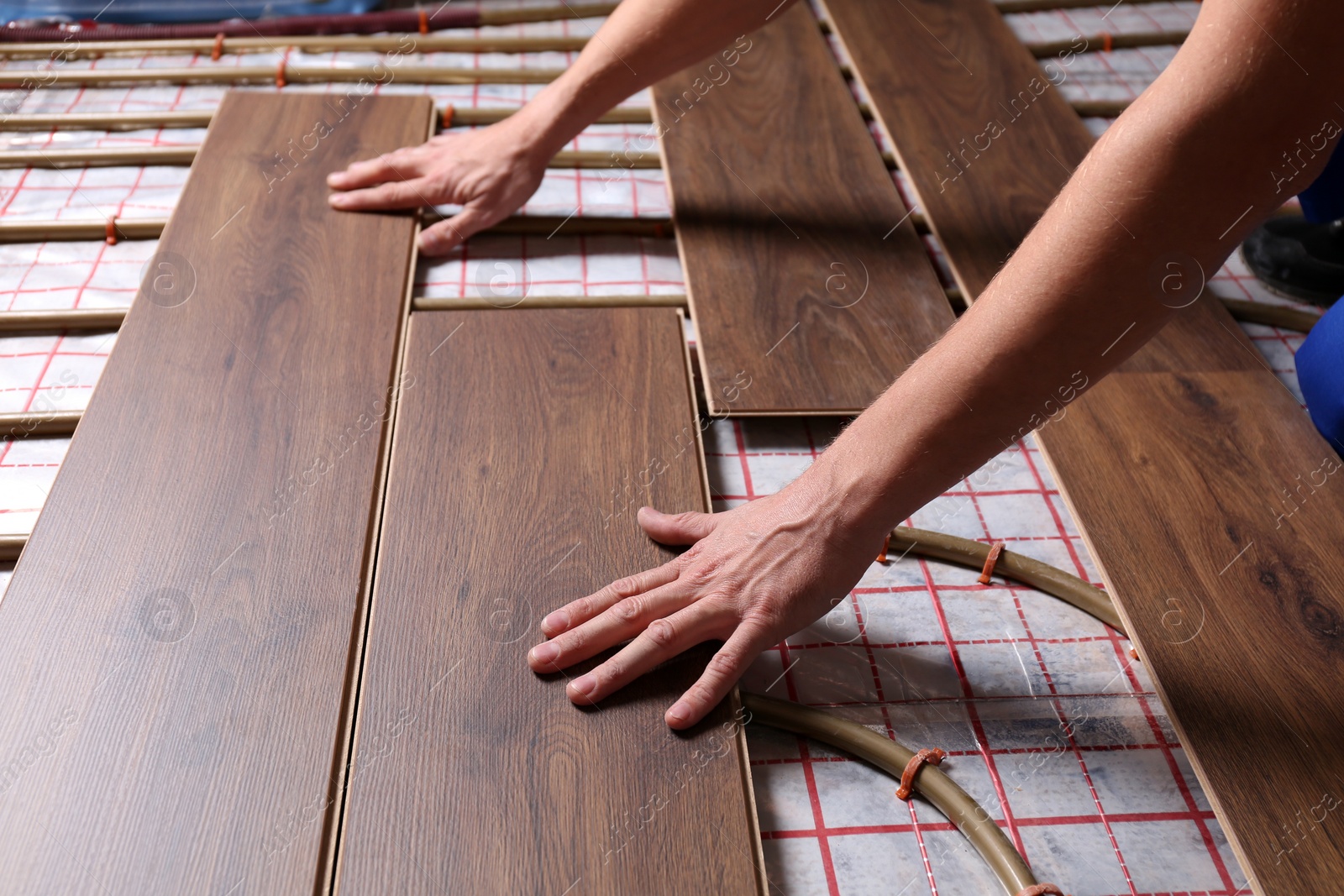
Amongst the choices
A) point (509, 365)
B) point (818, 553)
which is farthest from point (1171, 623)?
point (509, 365)

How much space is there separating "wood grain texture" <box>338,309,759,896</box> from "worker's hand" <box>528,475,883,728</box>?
0.15 feet

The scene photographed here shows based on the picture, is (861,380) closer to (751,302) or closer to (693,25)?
(751,302)

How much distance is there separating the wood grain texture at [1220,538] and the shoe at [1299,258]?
1.06 ft

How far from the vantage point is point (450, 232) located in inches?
78.3

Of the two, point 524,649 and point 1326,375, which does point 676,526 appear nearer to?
point 524,649

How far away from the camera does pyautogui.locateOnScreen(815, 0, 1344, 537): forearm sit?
99cm

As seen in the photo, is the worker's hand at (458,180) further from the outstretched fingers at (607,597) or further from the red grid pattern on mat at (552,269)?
the outstretched fingers at (607,597)

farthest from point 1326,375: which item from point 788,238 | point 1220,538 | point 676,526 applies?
point 676,526

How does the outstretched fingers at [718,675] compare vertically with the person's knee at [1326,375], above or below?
above

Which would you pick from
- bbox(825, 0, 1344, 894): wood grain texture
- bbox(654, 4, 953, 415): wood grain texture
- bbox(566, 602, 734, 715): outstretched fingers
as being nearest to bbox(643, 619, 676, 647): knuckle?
bbox(566, 602, 734, 715): outstretched fingers

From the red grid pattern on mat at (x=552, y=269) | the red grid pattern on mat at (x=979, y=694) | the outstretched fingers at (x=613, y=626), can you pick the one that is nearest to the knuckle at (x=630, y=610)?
the outstretched fingers at (x=613, y=626)

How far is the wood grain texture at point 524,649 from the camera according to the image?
1115 mm

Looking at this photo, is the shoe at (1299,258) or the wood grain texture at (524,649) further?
the shoe at (1299,258)

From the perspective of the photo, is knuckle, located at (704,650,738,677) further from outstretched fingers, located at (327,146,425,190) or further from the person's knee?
outstretched fingers, located at (327,146,425,190)
